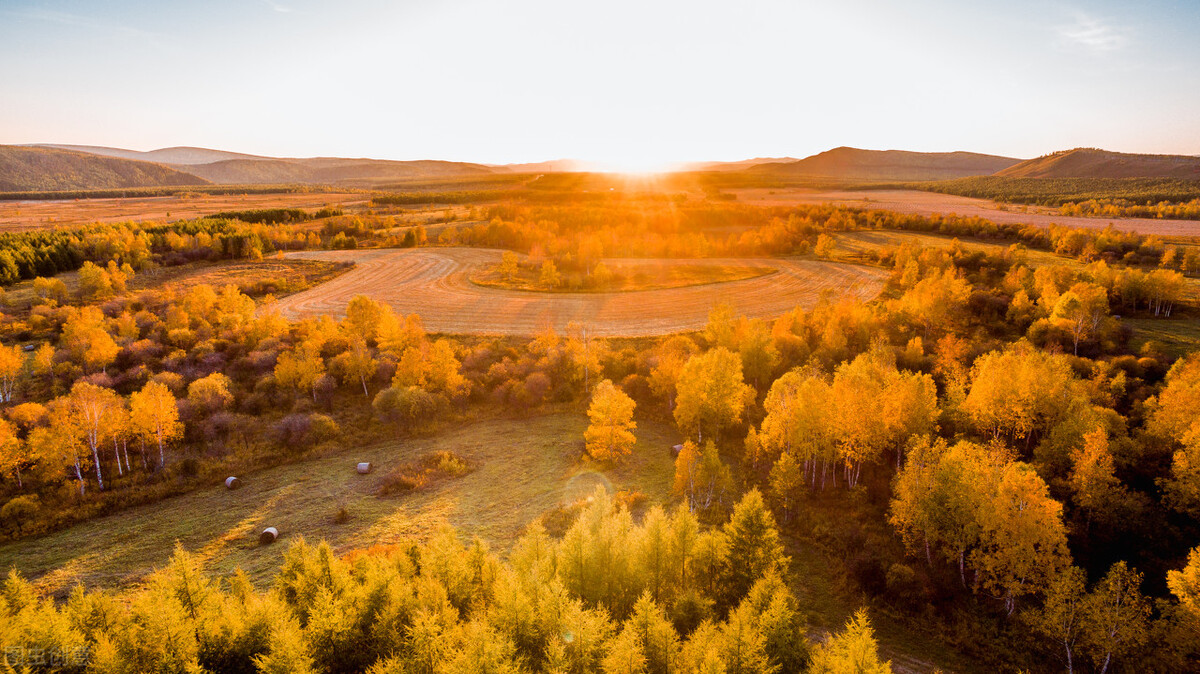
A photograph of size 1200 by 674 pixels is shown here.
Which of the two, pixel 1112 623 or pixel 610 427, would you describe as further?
pixel 610 427

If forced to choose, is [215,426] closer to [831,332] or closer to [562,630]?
[562,630]

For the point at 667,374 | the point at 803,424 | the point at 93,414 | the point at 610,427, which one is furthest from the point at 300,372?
the point at 803,424

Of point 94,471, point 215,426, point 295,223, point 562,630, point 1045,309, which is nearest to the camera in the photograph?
point 562,630

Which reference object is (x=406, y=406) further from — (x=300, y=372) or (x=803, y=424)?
(x=803, y=424)

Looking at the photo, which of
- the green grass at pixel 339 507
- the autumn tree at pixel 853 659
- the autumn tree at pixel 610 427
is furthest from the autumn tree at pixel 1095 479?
the autumn tree at pixel 610 427

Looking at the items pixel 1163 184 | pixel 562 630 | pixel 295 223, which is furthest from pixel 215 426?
pixel 1163 184

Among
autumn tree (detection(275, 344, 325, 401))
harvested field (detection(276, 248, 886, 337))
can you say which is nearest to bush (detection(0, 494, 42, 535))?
autumn tree (detection(275, 344, 325, 401))

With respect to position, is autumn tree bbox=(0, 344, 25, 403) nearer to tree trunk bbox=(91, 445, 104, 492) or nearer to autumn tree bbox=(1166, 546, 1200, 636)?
tree trunk bbox=(91, 445, 104, 492)
